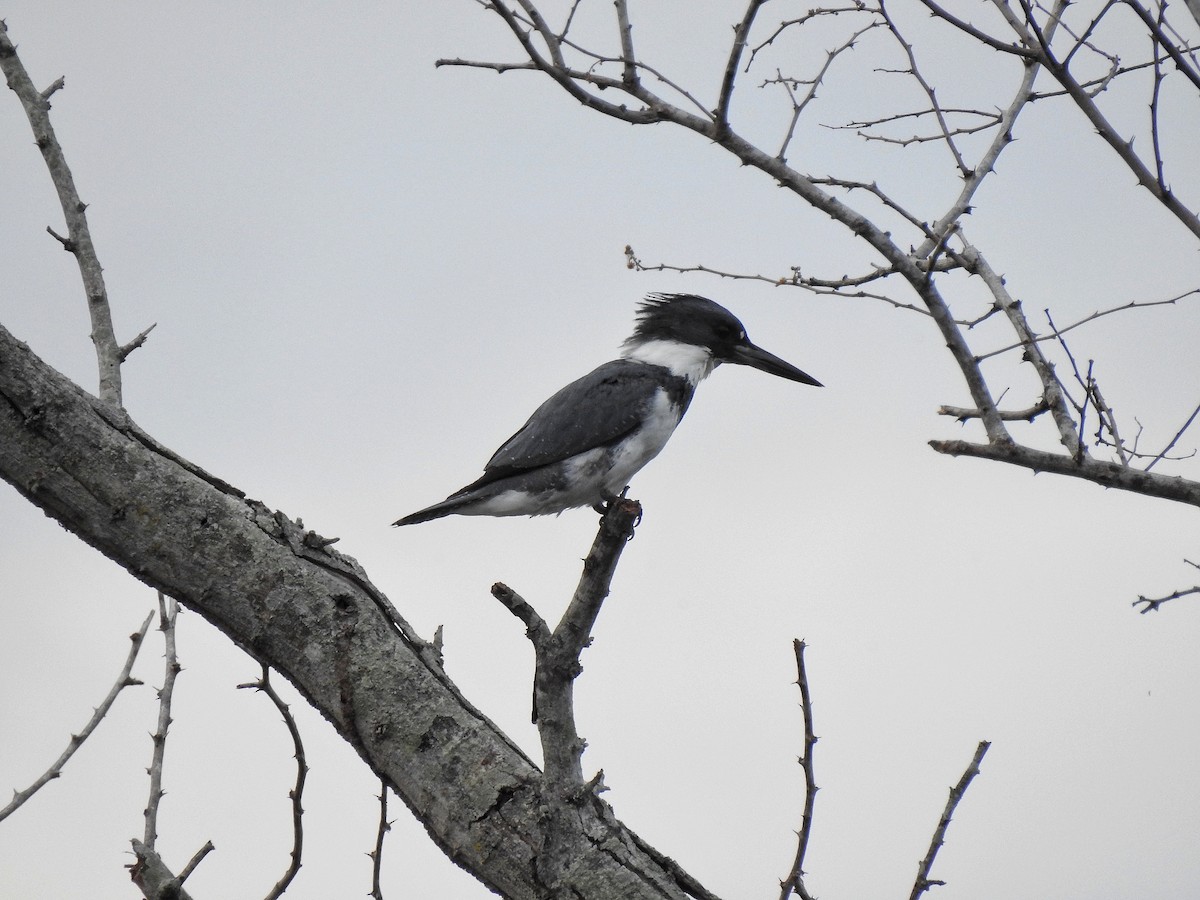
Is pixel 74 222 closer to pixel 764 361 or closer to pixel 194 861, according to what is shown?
pixel 194 861

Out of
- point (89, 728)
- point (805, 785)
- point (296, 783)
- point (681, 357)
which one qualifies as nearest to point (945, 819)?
point (805, 785)

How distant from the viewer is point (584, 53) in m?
3.25

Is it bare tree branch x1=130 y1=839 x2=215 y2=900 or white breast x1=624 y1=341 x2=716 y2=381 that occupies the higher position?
white breast x1=624 y1=341 x2=716 y2=381

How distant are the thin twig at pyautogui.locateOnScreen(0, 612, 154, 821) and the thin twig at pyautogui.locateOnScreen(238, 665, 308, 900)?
769 mm

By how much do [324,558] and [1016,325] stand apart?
1.91 metres

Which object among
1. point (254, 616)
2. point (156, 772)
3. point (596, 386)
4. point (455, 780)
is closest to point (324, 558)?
point (254, 616)

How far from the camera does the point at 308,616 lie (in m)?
2.44

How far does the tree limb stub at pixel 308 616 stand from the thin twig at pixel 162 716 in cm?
30

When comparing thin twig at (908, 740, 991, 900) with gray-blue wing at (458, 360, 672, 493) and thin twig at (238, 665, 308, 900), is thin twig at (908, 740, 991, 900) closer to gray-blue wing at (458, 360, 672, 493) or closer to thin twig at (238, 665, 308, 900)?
thin twig at (238, 665, 308, 900)

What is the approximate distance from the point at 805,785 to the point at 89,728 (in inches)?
72.2

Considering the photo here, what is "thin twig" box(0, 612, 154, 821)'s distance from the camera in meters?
2.81

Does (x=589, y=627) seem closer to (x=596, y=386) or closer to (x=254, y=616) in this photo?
(x=254, y=616)

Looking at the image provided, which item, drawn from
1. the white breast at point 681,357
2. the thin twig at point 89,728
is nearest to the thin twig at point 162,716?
the thin twig at point 89,728

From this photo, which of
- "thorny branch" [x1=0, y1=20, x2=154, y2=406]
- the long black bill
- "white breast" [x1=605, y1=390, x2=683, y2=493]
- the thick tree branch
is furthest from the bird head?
the thick tree branch
